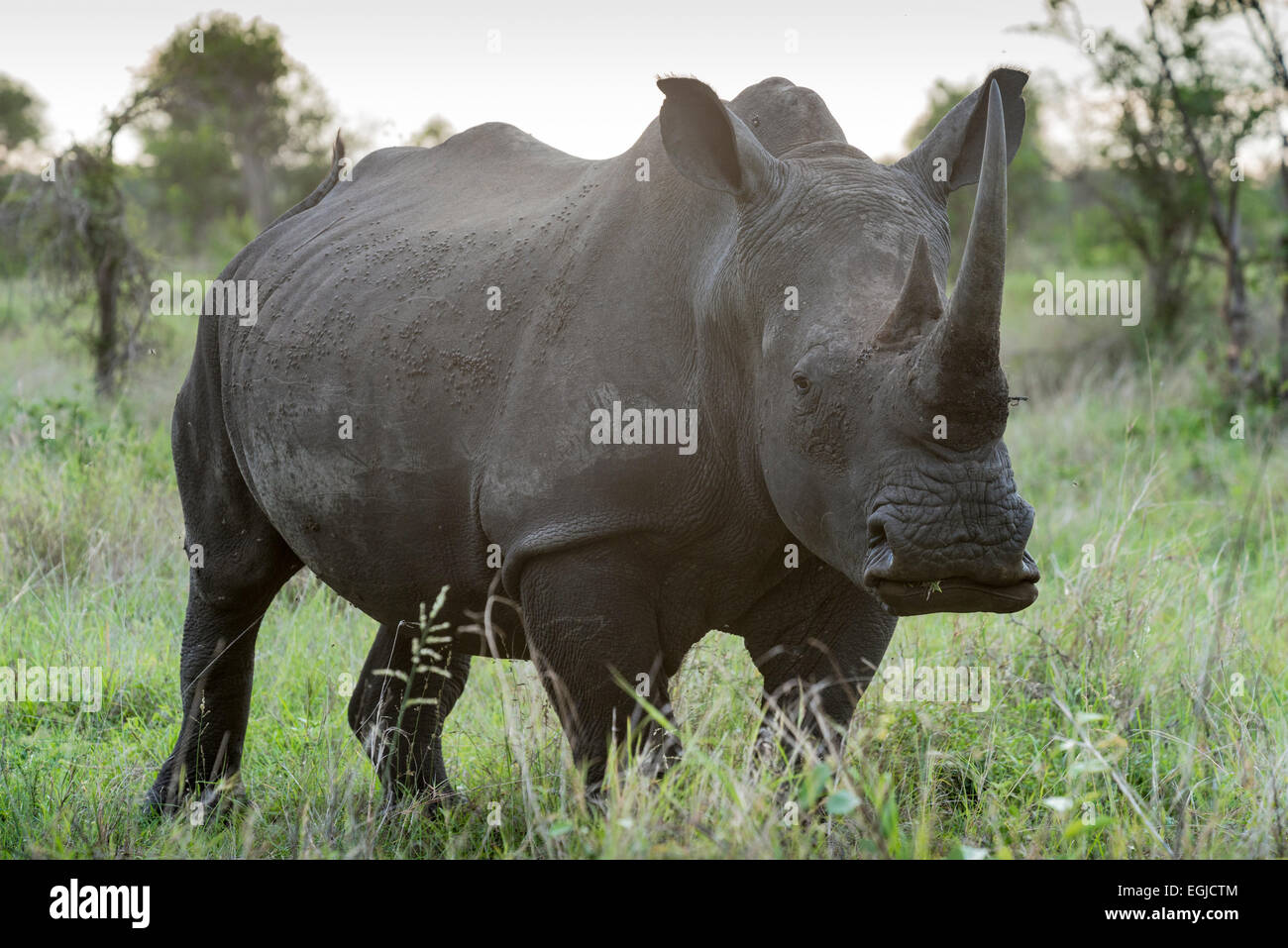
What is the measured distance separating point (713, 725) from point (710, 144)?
6.14 ft

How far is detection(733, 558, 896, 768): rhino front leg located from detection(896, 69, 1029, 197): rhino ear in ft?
3.18

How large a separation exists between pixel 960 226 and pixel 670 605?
1254cm

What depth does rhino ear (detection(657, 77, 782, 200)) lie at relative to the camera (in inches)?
124

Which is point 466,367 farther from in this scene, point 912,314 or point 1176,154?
point 1176,154

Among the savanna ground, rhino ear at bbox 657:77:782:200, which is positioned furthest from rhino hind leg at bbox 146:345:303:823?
rhino ear at bbox 657:77:782:200

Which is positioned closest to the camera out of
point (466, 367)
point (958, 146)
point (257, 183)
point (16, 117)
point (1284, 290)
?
point (958, 146)

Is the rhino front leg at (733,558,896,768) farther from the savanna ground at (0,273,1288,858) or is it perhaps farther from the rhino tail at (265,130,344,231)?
the rhino tail at (265,130,344,231)

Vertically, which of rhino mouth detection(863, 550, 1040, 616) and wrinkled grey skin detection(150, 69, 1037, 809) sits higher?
wrinkled grey skin detection(150, 69, 1037, 809)

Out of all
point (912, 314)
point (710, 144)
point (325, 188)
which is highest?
point (325, 188)

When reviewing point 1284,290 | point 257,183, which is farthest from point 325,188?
point 257,183

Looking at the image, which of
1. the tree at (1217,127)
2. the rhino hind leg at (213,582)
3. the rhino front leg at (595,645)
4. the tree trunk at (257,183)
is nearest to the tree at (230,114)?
the tree trunk at (257,183)

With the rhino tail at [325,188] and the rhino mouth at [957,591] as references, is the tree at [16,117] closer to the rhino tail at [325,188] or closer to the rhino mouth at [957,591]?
the rhino tail at [325,188]

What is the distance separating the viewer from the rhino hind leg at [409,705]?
14.8 ft

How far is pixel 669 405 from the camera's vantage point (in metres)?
3.27
